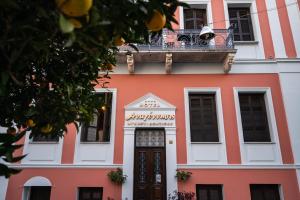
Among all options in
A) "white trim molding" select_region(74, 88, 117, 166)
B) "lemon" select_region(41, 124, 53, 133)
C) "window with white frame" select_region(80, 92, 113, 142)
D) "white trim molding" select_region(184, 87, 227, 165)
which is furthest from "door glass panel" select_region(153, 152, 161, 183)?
"lemon" select_region(41, 124, 53, 133)

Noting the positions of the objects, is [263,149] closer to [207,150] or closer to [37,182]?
[207,150]

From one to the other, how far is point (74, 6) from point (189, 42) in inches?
403

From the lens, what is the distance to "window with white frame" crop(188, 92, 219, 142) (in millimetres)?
10633

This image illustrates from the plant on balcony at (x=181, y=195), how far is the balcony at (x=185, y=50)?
465 centimetres

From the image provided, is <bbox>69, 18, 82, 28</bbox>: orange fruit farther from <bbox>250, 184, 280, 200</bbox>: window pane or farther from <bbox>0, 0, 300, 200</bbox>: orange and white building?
<bbox>250, 184, 280, 200</bbox>: window pane

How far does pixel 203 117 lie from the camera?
1090 cm

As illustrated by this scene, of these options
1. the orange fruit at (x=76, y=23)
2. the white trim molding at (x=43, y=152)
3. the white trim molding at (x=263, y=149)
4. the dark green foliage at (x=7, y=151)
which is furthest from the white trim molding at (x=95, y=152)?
the orange fruit at (x=76, y=23)

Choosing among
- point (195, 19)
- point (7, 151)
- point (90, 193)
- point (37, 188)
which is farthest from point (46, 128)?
point (195, 19)

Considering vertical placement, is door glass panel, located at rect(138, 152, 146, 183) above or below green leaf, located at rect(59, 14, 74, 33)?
above

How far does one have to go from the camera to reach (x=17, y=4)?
5.30 ft

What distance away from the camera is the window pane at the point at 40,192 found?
33.3 ft

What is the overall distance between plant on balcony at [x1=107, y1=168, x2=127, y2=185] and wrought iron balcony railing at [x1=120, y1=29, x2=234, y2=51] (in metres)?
4.59

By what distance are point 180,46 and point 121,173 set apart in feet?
17.2

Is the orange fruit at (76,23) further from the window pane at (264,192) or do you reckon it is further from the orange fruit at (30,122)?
the window pane at (264,192)
